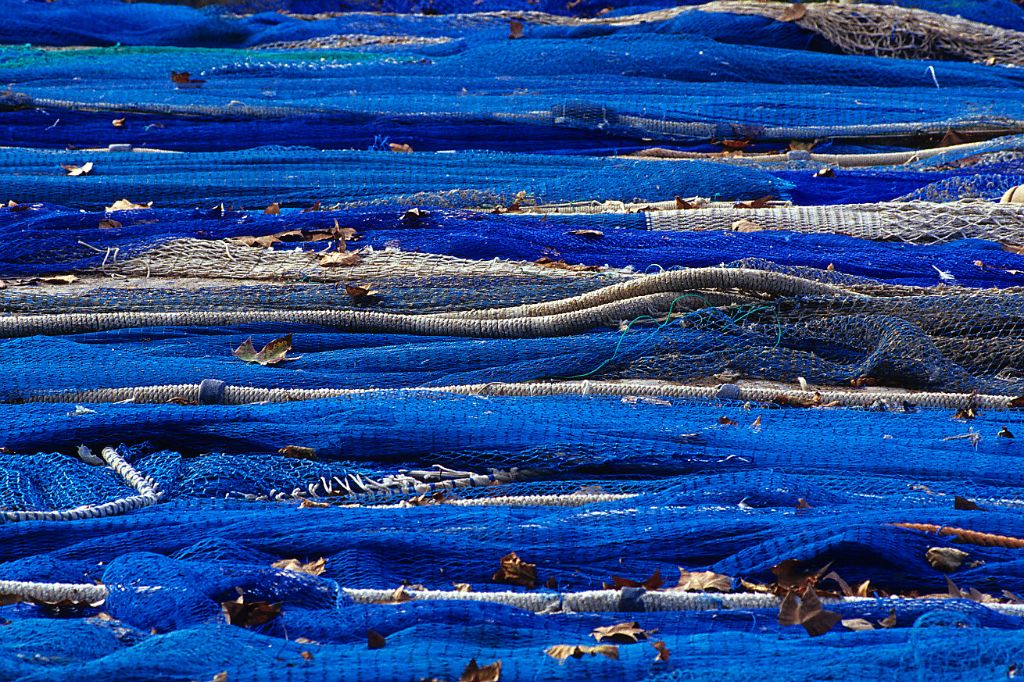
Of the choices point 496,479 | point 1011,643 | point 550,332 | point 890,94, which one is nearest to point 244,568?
point 496,479

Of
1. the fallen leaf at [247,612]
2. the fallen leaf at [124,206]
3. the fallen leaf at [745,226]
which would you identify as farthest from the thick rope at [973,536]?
the fallen leaf at [124,206]

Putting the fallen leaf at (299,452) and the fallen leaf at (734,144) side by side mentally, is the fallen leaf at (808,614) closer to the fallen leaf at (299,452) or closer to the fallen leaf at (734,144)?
the fallen leaf at (299,452)

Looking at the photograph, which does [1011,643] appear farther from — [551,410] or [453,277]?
[453,277]

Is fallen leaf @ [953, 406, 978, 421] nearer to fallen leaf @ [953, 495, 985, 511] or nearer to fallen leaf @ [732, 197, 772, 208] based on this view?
fallen leaf @ [953, 495, 985, 511]

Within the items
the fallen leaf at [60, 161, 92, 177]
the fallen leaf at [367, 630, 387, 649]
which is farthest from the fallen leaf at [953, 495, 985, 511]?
the fallen leaf at [60, 161, 92, 177]

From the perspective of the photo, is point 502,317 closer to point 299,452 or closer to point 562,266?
point 562,266
